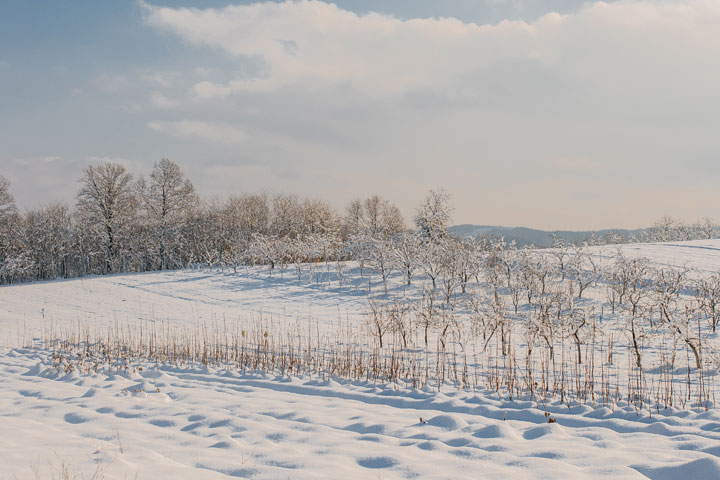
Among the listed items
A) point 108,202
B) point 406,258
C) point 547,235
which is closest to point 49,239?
point 108,202

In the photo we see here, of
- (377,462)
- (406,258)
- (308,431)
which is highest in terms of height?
(406,258)

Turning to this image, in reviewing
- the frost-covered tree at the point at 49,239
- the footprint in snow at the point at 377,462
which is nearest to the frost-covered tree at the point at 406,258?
the footprint in snow at the point at 377,462

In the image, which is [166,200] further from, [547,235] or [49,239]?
[547,235]

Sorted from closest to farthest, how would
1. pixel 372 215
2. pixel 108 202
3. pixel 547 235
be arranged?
pixel 547 235 → pixel 108 202 → pixel 372 215

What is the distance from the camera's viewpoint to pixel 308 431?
16.4ft

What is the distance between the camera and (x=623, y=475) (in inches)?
146

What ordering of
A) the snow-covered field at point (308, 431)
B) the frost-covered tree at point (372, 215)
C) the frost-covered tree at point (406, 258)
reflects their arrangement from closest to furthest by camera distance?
the snow-covered field at point (308, 431)
the frost-covered tree at point (406, 258)
the frost-covered tree at point (372, 215)

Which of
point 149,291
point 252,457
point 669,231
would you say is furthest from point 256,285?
point 669,231

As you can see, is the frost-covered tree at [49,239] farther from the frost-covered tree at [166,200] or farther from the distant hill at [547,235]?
the distant hill at [547,235]

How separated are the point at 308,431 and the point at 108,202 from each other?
35.1 m

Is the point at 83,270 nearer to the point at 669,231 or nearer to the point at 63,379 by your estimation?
the point at 63,379

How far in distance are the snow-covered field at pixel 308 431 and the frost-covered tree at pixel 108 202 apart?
27480mm

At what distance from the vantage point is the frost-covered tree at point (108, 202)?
3303 cm

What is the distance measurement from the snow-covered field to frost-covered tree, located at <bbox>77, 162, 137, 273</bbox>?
90.2 feet
